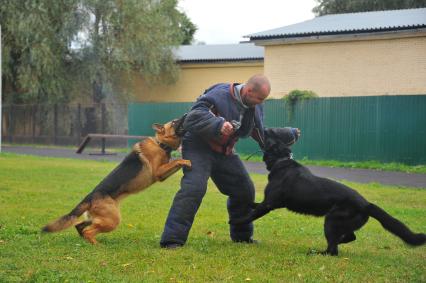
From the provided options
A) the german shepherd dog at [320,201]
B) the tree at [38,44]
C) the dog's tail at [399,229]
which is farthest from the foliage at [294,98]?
the dog's tail at [399,229]

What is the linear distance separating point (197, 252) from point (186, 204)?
0.51 metres

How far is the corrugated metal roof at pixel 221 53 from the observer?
29706 mm

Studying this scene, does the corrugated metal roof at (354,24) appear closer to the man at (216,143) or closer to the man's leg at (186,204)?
A: the man at (216,143)

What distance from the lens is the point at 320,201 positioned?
646cm

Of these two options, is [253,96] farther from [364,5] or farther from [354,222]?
[364,5]

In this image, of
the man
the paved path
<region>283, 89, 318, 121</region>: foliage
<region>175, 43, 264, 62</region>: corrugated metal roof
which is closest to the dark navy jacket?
the man

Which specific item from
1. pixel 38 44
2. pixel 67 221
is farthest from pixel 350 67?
pixel 67 221

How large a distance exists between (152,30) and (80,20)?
3.27m

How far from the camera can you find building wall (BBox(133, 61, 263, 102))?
29328 mm

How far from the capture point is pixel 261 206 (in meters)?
6.75

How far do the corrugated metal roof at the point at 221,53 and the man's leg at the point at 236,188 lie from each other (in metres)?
21.8

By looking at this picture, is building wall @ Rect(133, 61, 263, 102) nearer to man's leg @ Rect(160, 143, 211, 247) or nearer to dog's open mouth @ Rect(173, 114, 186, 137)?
dog's open mouth @ Rect(173, 114, 186, 137)

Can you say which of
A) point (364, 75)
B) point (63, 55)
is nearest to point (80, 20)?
point (63, 55)

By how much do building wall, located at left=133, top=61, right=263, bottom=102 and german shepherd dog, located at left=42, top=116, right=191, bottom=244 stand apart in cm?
2178
